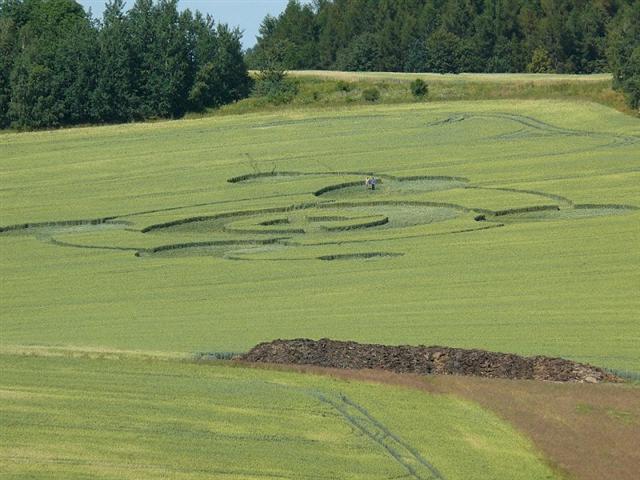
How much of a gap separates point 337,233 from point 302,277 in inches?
429

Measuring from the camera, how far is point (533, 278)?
48125 mm

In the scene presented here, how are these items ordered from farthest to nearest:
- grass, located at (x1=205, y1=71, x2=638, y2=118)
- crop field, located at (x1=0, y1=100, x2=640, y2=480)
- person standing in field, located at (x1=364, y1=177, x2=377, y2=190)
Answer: grass, located at (x1=205, y1=71, x2=638, y2=118)
person standing in field, located at (x1=364, y1=177, x2=377, y2=190)
crop field, located at (x1=0, y1=100, x2=640, y2=480)

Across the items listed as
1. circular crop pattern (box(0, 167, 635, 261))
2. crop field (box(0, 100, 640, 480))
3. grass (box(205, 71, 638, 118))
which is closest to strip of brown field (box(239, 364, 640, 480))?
crop field (box(0, 100, 640, 480))

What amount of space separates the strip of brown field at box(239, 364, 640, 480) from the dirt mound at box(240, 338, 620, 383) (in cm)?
86

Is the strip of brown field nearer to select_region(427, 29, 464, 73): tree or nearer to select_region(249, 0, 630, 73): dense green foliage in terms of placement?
select_region(249, 0, 630, 73): dense green foliage

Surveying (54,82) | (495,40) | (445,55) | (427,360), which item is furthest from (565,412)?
(495,40)

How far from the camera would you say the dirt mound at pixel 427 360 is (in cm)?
3216

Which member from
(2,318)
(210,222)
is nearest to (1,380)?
(2,318)

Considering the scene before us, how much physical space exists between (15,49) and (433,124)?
48003mm

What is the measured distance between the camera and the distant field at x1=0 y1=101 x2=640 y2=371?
41.5 m

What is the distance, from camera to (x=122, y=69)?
122m

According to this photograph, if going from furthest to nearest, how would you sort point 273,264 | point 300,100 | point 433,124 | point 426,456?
point 300,100 < point 433,124 < point 273,264 < point 426,456

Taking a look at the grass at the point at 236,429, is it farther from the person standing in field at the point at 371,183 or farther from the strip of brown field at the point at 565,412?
the person standing in field at the point at 371,183

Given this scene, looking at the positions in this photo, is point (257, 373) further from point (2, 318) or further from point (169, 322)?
point (2, 318)
